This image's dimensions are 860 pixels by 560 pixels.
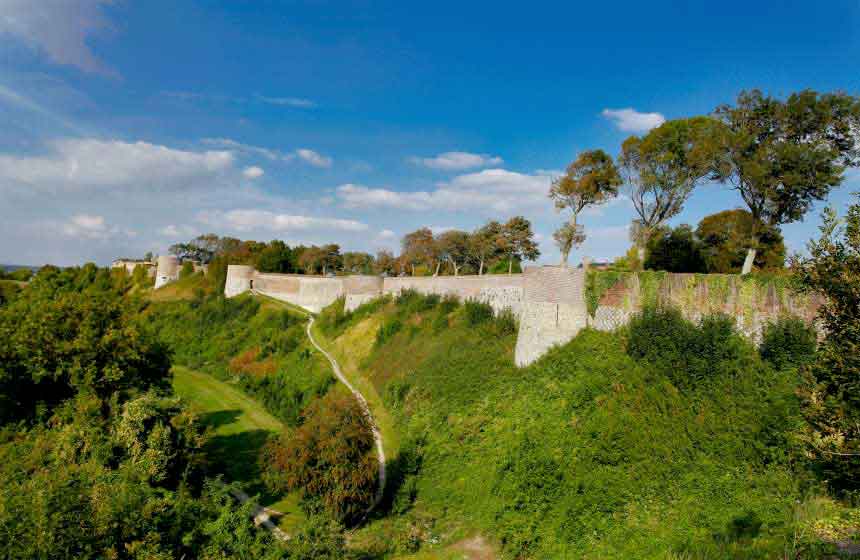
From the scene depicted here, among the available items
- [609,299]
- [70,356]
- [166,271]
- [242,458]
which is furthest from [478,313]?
[166,271]

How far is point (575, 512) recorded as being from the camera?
40.0 ft

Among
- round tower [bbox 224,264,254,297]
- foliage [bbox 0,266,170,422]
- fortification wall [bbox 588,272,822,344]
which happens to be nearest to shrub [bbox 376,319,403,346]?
foliage [bbox 0,266,170,422]

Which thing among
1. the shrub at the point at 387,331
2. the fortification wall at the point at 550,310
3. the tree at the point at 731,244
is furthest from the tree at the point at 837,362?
the shrub at the point at 387,331

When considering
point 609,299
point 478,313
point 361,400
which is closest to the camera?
point 609,299

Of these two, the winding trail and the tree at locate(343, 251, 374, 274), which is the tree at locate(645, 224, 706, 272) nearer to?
the winding trail

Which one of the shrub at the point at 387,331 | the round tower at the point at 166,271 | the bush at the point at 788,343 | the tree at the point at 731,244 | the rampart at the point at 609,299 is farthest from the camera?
the round tower at the point at 166,271

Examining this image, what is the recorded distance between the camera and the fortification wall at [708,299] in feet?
44.1

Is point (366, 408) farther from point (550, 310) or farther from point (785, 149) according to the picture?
point (785, 149)

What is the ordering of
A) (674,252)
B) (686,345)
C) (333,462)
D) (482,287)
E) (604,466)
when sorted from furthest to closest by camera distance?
(674,252), (482,287), (333,462), (686,345), (604,466)

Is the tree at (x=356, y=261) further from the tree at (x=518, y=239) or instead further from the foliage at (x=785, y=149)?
the foliage at (x=785, y=149)

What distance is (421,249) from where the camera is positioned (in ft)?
187

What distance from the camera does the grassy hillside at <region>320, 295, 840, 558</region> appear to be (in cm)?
1070

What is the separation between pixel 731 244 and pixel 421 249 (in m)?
35.3

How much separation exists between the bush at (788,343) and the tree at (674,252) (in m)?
15.7
